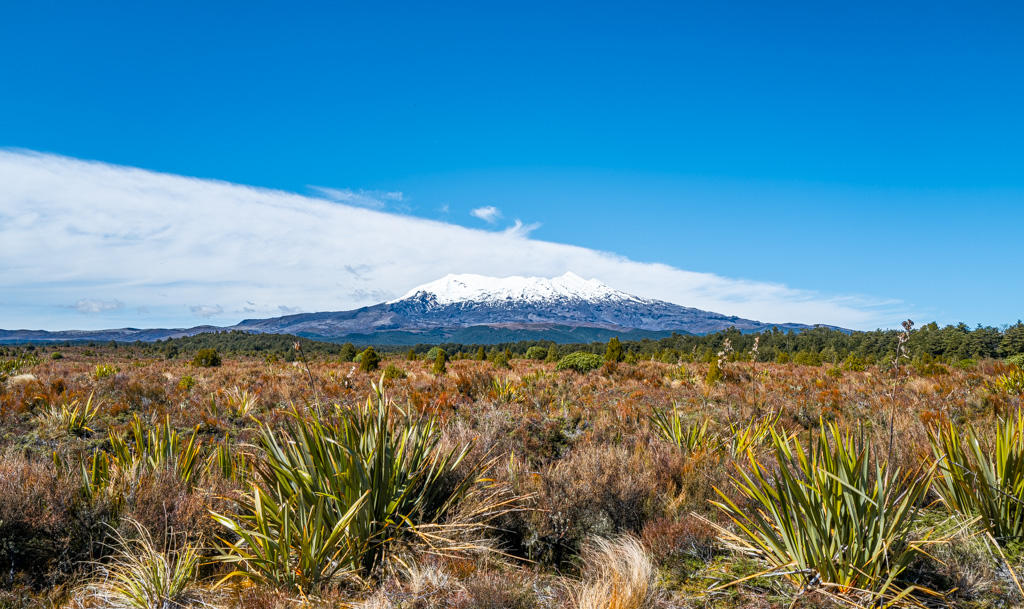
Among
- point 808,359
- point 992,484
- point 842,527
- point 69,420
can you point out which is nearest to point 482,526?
point 842,527

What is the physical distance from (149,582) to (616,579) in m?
2.94

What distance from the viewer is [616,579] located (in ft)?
10.0

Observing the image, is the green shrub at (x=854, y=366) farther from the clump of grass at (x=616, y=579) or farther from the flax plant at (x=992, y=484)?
the clump of grass at (x=616, y=579)

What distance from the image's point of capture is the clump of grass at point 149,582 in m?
3.13

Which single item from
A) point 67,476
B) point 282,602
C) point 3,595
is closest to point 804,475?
point 282,602

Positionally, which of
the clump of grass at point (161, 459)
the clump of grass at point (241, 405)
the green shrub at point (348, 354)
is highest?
the clump of grass at point (161, 459)

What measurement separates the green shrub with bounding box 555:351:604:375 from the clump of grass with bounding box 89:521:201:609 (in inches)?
639

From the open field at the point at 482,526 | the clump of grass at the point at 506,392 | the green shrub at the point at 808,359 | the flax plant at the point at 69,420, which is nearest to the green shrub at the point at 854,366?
the green shrub at the point at 808,359

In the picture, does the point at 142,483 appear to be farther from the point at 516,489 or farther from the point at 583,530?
the point at 583,530

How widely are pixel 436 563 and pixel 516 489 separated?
1.41 meters

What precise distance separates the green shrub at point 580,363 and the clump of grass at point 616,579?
1548 centimetres

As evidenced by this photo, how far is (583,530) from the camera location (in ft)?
14.0

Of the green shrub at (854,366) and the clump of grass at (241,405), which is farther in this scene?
the green shrub at (854,366)

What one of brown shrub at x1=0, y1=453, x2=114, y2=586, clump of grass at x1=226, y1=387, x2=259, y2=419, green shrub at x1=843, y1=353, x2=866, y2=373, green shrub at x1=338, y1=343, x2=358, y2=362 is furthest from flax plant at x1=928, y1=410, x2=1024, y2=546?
green shrub at x1=338, y1=343, x2=358, y2=362
